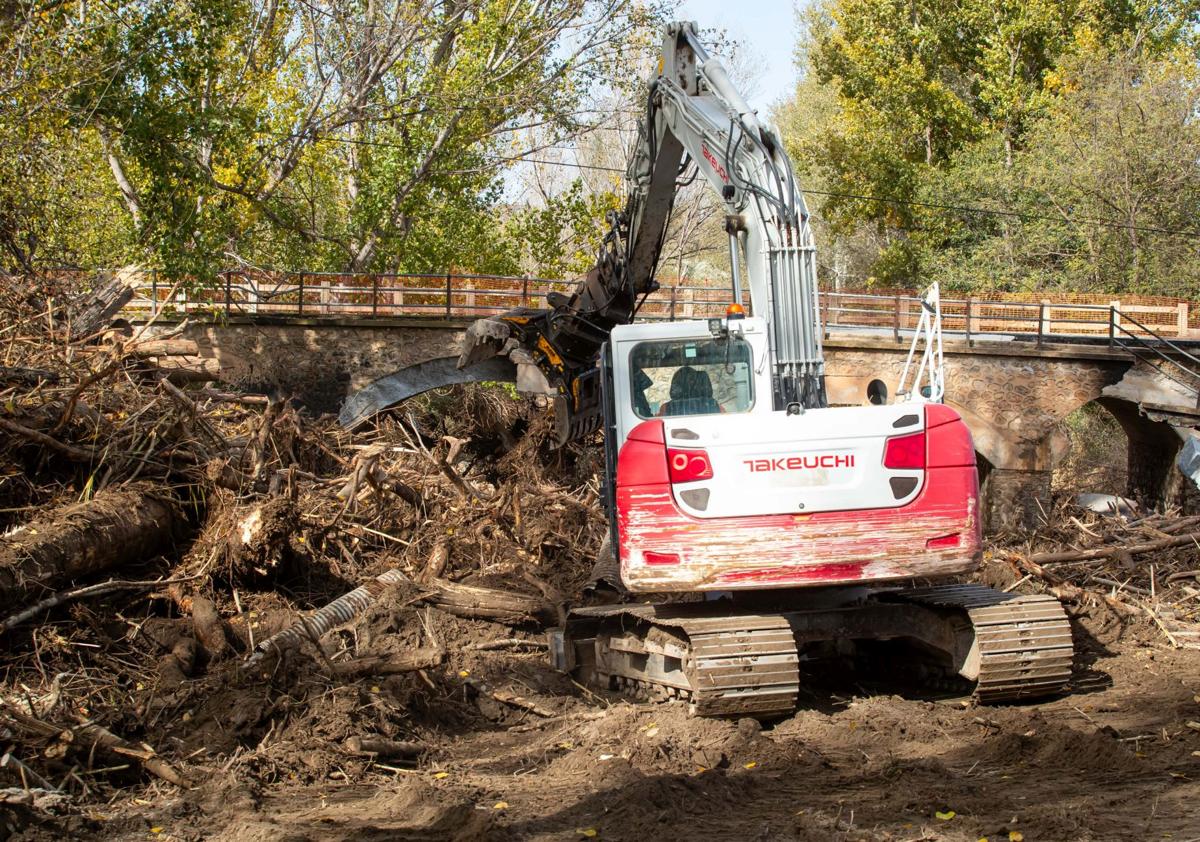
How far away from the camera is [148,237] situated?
19031 mm

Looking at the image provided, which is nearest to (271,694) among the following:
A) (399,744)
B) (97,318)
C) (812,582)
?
(399,744)

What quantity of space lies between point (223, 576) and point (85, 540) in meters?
1.48

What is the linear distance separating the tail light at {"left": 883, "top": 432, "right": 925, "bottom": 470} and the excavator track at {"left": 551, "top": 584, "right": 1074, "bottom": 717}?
1081mm

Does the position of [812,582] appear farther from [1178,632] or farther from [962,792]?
[1178,632]

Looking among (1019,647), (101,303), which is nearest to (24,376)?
(101,303)

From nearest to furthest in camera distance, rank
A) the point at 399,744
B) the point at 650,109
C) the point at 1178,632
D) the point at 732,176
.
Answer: the point at 399,744
the point at 732,176
the point at 1178,632
the point at 650,109

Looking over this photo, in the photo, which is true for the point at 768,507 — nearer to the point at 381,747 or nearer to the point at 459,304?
the point at 381,747

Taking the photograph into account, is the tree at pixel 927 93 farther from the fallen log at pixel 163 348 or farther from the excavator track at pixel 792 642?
the excavator track at pixel 792 642

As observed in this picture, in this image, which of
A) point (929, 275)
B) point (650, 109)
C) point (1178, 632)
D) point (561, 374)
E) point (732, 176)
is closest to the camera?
point (732, 176)

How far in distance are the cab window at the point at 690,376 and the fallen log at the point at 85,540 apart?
153 inches

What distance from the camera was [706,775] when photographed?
6.26 m

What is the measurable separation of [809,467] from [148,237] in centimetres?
1473

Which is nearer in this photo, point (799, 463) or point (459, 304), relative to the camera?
point (799, 463)

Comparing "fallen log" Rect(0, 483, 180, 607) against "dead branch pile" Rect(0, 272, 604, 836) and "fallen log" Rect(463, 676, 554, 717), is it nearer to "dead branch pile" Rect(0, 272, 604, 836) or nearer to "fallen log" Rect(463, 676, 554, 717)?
A: "dead branch pile" Rect(0, 272, 604, 836)
